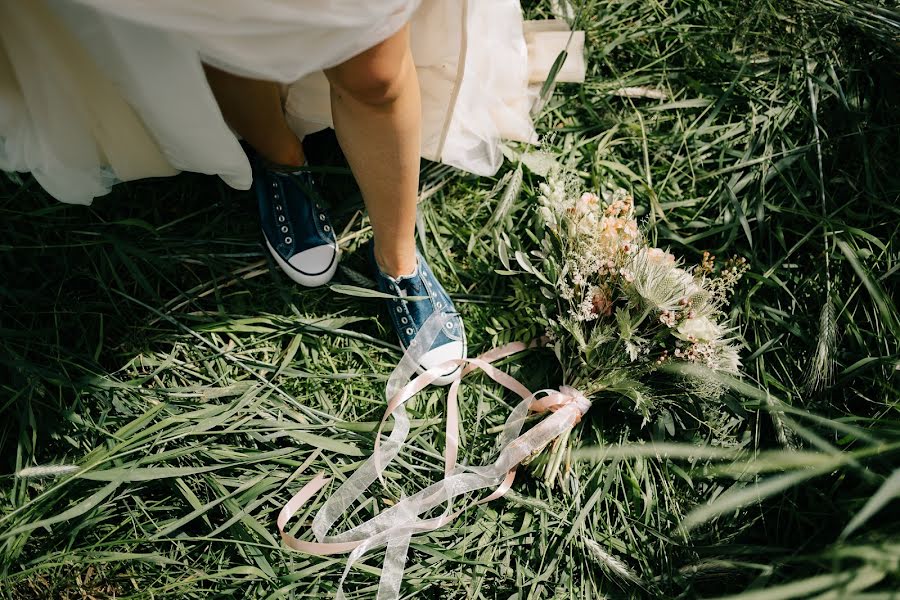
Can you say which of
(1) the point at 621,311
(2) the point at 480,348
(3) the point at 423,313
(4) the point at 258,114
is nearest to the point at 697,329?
(1) the point at 621,311

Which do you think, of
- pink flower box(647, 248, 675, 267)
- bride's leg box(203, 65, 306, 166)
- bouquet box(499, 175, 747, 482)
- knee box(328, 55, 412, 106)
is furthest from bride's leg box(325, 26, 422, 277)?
pink flower box(647, 248, 675, 267)

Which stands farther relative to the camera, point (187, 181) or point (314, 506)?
point (187, 181)

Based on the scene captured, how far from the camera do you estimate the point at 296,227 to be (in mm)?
1620

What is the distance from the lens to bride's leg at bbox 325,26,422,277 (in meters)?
0.98

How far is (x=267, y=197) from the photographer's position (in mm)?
1639

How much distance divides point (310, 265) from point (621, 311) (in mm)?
804

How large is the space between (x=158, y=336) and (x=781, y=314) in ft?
5.45

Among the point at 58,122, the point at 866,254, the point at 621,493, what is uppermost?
the point at 58,122

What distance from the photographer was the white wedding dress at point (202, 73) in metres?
0.87

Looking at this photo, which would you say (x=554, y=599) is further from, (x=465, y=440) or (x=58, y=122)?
(x=58, y=122)

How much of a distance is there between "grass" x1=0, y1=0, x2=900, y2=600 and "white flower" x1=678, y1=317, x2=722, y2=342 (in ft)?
0.47

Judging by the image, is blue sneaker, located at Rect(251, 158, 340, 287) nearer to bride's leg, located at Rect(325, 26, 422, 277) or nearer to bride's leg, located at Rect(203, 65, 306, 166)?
bride's leg, located at Rect(203, 65, 306, 166)

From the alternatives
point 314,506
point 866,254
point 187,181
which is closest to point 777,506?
point 866,254

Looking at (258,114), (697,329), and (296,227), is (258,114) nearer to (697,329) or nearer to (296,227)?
(296,227)
